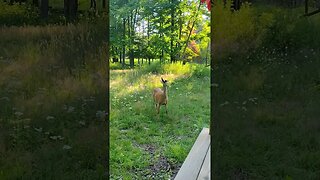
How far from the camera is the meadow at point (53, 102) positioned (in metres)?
1.72

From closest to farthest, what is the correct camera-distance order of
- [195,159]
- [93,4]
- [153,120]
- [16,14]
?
[16,14]
[93,4]
[195,159]
[153,120]

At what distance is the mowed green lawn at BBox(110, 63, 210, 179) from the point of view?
7.22 ft

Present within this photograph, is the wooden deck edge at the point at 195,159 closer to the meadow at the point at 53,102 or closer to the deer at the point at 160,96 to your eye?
the deer at the point at 160,96

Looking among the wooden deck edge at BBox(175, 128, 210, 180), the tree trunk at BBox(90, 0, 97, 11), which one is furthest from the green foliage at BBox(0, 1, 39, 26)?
the wooden deck edge at BBox(175, 128, 210, 180)

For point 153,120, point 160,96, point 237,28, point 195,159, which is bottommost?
point 195,159

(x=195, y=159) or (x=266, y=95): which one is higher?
(x=266, y=95)

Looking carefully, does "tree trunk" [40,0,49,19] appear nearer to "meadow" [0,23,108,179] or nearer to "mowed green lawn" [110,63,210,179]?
"meadow" [0,23,108,179]

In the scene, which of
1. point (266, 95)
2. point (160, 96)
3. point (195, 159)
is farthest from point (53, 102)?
point (266, 95)

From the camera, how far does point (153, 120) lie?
2.29m

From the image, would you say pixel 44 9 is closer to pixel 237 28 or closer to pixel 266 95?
pixel 237 28

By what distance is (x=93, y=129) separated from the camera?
186 cm

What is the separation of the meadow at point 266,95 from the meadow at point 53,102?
62cm

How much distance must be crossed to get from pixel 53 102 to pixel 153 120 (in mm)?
712

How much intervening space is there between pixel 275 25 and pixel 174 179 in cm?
104
